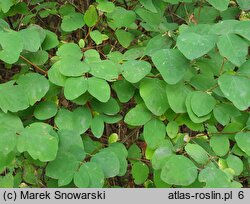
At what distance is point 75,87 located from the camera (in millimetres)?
1274

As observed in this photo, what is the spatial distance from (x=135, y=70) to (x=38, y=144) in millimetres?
400

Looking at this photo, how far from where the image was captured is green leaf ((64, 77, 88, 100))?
1.27 meters

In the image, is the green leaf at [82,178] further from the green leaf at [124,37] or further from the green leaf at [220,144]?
the green leaf at [124,37]

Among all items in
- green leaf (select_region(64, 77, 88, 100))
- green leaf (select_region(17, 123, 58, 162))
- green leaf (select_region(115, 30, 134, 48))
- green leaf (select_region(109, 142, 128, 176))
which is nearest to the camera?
green leaf (select_region(17, 123, 58, 162))

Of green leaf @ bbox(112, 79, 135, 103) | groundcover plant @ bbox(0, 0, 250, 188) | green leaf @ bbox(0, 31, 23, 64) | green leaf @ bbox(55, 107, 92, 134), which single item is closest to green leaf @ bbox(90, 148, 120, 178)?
groundcover plant @ bbox(0, 0, 250, 188)

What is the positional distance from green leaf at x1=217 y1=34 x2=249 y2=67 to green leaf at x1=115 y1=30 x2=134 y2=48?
0.48 meters

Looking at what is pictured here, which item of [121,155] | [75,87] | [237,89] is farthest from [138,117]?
[237,89]

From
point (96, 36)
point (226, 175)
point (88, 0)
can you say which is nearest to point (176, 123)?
point (226, 175)

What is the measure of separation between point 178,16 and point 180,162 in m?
0.81

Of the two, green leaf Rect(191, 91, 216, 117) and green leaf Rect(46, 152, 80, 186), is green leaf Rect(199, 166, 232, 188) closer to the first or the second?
green leaf Rect(191, 91, 216, 117)

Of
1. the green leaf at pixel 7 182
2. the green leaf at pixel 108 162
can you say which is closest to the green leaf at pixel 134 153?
the green leaf at pixel 108 162

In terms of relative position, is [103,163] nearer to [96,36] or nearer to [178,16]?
[96,36]

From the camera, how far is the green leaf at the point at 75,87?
49.9 inches

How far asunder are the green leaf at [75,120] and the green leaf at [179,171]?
0.32m
